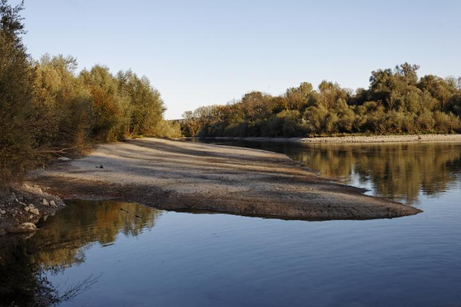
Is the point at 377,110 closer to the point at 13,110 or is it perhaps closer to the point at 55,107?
the point at 55,107

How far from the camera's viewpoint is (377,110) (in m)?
123

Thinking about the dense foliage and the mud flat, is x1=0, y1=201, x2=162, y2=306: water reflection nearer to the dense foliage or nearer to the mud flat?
the mud flat

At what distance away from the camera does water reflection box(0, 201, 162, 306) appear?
1127 centimetres

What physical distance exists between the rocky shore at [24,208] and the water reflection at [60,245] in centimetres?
59

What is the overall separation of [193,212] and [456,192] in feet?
55.0

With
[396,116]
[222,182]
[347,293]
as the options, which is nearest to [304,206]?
[222,182]

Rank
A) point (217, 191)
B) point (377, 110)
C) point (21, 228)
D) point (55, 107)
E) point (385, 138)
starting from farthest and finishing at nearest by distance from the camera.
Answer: point (377, 110)
point (385, 138)
point (55, 107)
point (217, 191)
point (21, 228)

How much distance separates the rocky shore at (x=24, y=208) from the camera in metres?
17.6

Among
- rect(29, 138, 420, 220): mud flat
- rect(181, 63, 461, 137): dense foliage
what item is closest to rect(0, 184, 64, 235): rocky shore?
rect(29, 138, 420, 220): mud flat

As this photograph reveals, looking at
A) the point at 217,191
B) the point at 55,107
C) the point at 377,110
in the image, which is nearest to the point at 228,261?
the point at 217,191

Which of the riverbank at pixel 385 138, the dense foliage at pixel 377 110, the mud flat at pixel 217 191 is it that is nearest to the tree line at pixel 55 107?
the mud flat at pixel 217 191

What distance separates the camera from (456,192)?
1064 inches

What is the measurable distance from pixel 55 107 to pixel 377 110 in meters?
106

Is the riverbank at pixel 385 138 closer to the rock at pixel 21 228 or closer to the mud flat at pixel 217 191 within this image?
the mud flat at pixel 217 191
